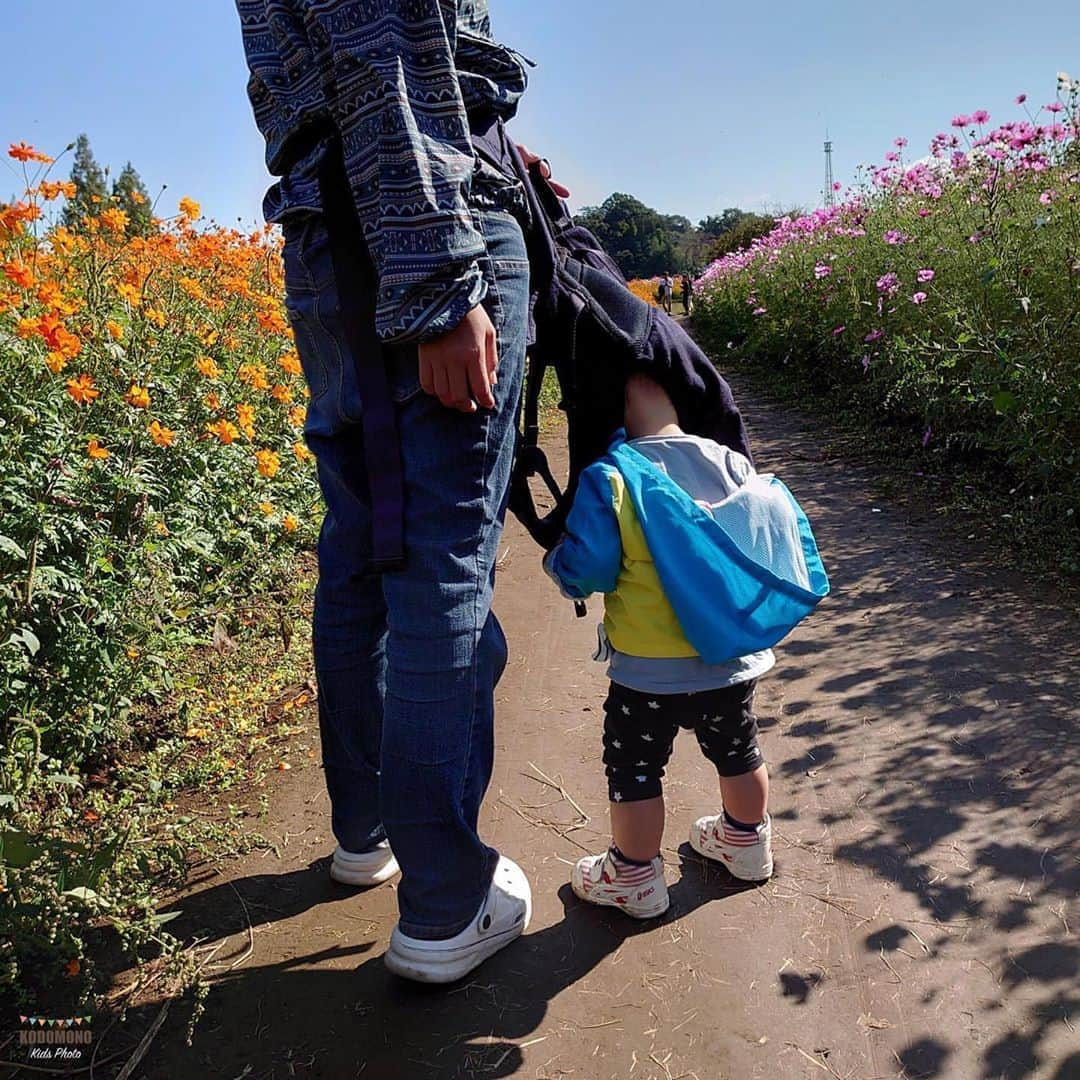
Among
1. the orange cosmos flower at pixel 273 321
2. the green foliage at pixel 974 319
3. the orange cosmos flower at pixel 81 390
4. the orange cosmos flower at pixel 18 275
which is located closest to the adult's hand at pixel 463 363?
the orange cosmos flower at pixel 81 390

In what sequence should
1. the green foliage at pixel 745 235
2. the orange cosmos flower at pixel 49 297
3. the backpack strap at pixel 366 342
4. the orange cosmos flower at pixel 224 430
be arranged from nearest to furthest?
the backpack strap at pixel 366 342 < the orange cosmos flower at pixel 49 297 < the orange cosmos flower at pixel 224 430 < the green foliage at pixel 745 235

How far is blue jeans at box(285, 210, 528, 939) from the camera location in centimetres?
155

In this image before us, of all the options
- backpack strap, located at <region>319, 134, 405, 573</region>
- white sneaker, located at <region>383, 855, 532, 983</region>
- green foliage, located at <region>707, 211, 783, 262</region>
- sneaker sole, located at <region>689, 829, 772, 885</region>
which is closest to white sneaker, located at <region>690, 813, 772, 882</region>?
sneaker sole, located at <region>689, 829, 772, 885</region>

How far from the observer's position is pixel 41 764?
86.4 inches

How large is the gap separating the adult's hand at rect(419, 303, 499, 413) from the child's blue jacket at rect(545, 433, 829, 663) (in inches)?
13.0

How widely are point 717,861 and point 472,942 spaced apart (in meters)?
A: 0.58

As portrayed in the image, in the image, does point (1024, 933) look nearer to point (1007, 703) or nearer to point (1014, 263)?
point (1007, 703)

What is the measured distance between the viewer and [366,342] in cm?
154

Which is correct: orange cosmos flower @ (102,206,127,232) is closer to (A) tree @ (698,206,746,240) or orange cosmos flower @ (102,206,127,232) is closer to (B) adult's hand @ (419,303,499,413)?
(B) adult's hand @ (419,303,499,413)

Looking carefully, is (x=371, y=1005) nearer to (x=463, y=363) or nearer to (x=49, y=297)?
(x=463, y=363)

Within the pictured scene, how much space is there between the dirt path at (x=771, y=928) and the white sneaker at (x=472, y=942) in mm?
47

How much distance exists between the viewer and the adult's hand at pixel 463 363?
1.46m

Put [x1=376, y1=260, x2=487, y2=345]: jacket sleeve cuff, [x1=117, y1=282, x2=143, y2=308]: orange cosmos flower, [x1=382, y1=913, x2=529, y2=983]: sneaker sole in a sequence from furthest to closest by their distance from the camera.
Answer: [x1=117, y1=282, x2=143, y2=308]: orange cosmos flower, [x1=382, y1=913, x2=529, y2=983]: sneaker sole, [x1=376, y1=260, x2=487, y2=345]: jacket sleeve cuff

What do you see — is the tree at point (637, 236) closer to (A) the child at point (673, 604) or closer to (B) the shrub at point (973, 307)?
(B) the shrub at point (973, 307)
